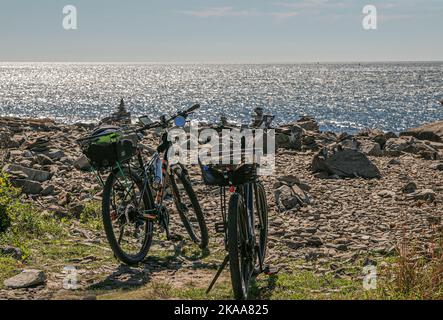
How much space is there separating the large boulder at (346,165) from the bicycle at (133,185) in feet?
21.8

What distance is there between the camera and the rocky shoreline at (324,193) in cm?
888

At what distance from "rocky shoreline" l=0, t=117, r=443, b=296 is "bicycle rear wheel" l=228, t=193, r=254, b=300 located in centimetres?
184

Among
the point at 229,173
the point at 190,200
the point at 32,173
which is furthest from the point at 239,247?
the point at 32,173

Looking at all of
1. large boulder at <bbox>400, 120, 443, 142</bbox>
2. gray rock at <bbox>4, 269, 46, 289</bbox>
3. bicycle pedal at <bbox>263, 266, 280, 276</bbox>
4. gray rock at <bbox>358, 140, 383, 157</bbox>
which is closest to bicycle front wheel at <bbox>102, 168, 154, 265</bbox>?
gray rock at <bbox>4, 269, 46, 289</bbox>

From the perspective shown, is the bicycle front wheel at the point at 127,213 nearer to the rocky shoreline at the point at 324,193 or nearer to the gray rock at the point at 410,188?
the rocky shoreline at the point at 324,193

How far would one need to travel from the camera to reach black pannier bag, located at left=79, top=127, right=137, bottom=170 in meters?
7.18

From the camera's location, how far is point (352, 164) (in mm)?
14477

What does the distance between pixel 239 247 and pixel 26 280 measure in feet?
8.66

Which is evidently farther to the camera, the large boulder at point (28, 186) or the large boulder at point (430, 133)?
the large boulder at point (430, 133)

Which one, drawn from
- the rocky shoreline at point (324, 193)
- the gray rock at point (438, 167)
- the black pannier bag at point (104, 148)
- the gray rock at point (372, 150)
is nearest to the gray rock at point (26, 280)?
the black pannier bag at point (104, 148)

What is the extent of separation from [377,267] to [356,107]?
312 feet

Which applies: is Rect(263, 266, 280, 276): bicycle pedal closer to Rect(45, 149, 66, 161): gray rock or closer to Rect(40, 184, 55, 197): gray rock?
Result: Rect(40, 184, 55, 197): gray rock
